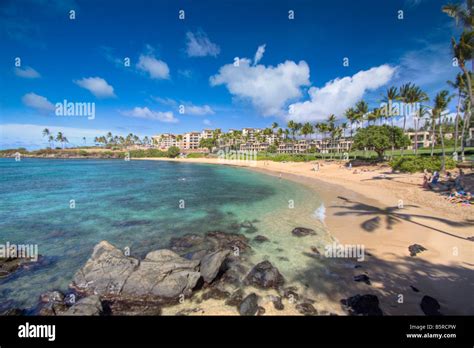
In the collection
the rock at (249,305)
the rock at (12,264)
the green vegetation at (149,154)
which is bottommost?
the rock at (12,264)

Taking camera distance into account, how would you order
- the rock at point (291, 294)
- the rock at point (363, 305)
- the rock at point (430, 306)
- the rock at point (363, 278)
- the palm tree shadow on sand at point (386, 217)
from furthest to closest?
1. the palm tree shadow on sand at point (386, 217)
2. the rock at point (363, 278)
3. the rock at point (291, 294)
4. the rock at point (363, 305)
5. the rock at point (430, 306)

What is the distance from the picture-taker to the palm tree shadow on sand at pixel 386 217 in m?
12.2

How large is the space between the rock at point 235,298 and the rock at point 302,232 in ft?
21.5

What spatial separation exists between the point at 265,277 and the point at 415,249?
7645 mm

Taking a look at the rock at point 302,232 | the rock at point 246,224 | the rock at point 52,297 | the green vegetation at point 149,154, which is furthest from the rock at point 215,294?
the green vegetation at point 149,154

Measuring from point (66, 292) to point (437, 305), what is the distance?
13.0 metres

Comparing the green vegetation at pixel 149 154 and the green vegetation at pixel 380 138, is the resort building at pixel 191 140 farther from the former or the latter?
the green vegetation at pixel 380 138

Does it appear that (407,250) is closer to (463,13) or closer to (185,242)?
(185,242)

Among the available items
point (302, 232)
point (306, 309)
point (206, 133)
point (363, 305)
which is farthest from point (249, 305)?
point (206, 133)

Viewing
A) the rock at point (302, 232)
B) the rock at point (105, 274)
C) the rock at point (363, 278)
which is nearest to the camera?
the rock at point (105, 274)

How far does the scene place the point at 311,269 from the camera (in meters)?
8.77

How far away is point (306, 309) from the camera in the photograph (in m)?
6.36
